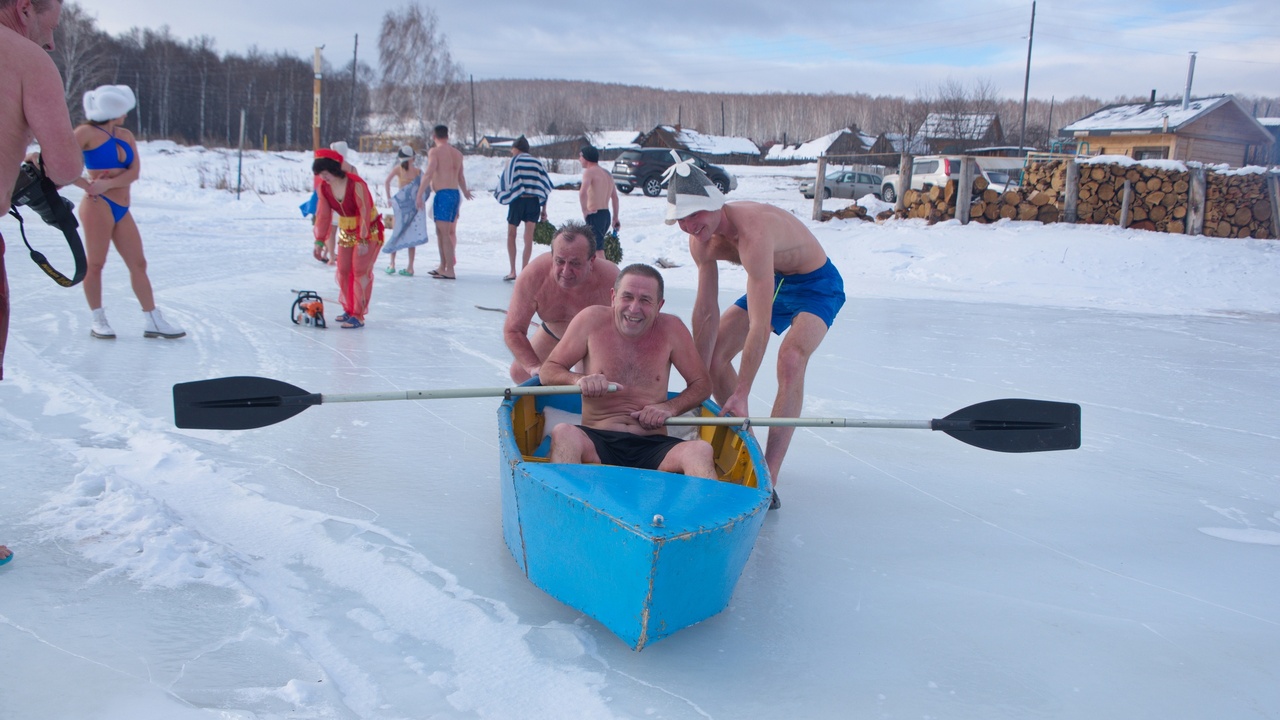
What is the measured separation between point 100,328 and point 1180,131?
30.2 metres

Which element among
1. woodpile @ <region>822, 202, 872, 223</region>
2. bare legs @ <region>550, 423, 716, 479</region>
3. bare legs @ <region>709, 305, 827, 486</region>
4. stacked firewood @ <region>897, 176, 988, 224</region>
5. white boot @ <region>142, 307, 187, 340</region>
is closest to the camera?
bare legs @ <region>550, 423, 716, 479</region>

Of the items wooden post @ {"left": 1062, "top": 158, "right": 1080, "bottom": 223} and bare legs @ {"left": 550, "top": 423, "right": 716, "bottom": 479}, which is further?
wooden post @ {"left": 1062, "top": 158, "right": 1080, "bottom": 223}

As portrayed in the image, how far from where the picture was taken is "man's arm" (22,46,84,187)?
2.45m

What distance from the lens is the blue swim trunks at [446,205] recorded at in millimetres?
9773

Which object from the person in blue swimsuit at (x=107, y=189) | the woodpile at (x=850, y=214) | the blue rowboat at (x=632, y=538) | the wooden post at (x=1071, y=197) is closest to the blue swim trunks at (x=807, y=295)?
the blue rowboat at (x=632, y=538)

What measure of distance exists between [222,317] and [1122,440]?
6.13 meters

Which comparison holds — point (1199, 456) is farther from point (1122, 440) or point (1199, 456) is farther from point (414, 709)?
point (414, 709)

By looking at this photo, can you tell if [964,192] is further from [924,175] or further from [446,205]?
[924,175]

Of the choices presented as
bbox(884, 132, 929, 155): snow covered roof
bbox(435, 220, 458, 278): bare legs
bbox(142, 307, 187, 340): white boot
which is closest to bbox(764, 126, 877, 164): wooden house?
bbox(884, 132, 929, 155): snow covered roof

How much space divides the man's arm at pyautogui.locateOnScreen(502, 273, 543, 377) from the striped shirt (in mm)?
5779

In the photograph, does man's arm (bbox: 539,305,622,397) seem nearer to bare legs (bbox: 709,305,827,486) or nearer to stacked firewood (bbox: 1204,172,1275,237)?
bare legs (bbox: 709,305,827,486)

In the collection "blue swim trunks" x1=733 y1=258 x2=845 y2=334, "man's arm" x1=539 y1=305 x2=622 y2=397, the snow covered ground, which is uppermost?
"blue swim trunks" x1=733 y1=258 x2=845 y2=334

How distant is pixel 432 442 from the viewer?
13.5ft

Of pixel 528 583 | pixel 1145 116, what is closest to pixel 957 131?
pixel 1145 116
